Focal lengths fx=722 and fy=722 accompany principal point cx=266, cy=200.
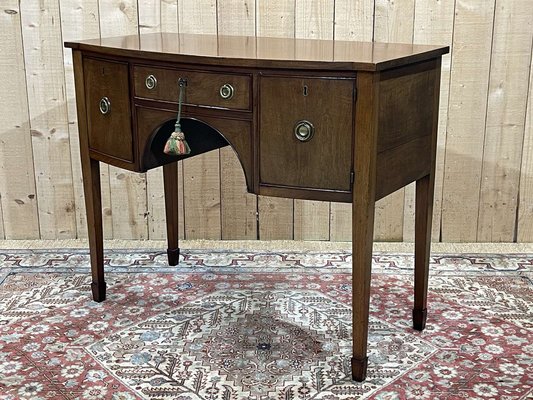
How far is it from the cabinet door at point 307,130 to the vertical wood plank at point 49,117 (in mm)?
1397

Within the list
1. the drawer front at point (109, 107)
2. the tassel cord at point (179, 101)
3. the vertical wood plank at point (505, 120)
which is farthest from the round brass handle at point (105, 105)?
the vertical wood plank at point (505, 120)

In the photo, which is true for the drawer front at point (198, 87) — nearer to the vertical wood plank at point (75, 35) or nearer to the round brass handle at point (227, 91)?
the round brass handle at point (227, 91)

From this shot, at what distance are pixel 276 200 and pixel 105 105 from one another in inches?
40.2

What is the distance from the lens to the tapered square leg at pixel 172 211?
2.83m

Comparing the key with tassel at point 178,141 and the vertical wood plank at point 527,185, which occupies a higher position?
the key with tassel at point 178,141

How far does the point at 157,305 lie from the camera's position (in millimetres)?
2531

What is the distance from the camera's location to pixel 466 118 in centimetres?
298

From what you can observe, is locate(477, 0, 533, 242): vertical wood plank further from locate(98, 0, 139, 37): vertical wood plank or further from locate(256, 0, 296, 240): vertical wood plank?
locate(98, 0, 139, 37): vertical wood plank

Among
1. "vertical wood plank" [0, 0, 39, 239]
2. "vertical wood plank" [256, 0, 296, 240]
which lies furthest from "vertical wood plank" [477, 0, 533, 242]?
"vertical wood plank" [0, 0, 39, 239]

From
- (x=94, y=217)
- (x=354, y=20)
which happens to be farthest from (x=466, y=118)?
(x=94, y=217)

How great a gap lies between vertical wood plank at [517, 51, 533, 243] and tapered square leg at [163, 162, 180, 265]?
1.45m

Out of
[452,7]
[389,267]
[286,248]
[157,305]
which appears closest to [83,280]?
[157,305]

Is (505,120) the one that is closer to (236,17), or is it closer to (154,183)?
(236,17)

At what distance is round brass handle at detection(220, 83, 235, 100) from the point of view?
6.49 feet
